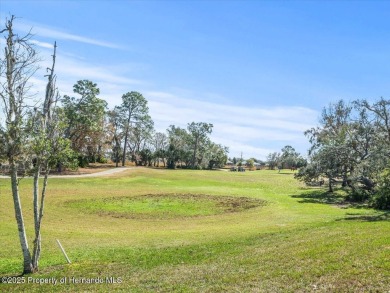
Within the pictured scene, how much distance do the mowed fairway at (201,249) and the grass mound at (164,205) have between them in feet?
0.53

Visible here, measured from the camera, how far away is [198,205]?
118ft

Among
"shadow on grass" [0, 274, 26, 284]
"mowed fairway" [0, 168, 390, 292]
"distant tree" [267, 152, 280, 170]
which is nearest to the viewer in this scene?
"mowed fairway" [0, 168, 390, 292]

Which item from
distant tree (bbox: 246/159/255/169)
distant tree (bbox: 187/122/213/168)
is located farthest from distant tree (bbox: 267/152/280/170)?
distant tree (bbox: 187/122/213/168)

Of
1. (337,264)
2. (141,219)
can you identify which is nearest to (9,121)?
(337,264)

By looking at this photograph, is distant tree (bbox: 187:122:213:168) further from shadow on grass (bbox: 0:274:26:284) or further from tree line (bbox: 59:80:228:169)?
shadow on grass (bbox: 0:274:26:284)

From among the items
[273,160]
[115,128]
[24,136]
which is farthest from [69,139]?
[273,160]

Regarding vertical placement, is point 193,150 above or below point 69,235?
above

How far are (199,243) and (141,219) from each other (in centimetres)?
1152

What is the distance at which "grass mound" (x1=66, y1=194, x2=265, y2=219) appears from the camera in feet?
104

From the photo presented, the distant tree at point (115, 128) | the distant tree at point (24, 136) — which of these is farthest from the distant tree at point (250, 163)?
the distant tree at point (24, 136)

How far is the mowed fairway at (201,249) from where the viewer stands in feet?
36.3

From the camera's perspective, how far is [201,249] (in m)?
17.2

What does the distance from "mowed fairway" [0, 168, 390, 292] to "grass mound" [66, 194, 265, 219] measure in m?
0.16

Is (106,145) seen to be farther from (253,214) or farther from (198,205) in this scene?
(253,214)
